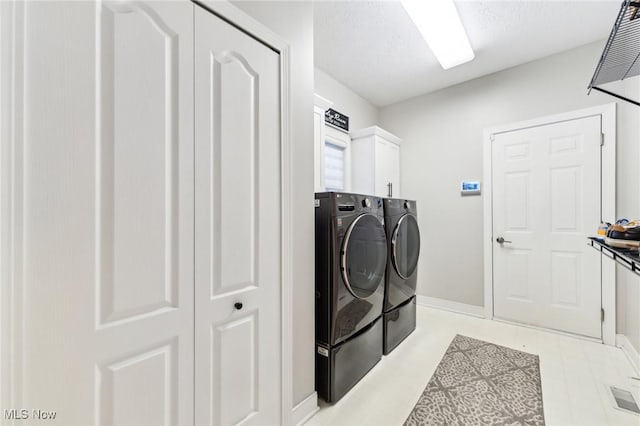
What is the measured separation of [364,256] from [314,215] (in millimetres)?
471

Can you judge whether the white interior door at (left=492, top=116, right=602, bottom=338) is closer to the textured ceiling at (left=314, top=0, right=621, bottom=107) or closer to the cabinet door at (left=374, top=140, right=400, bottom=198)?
the textured ceiling at (left=314, top=0, right=621, bottom=107)

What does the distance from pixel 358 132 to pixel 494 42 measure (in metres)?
1.43

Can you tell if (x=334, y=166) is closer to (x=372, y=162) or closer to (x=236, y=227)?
(x=372, y=162)

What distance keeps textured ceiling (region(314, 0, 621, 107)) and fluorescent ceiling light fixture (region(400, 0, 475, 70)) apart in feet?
0.35

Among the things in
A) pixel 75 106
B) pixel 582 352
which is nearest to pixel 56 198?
pixel 75 106

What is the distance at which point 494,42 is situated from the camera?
2334mm

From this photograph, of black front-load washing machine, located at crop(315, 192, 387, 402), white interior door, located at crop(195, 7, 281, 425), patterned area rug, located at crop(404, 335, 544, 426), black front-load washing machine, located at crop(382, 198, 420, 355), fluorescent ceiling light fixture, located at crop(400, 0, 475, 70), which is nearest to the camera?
white interior door, located at crop(195, 7, 281, 425)

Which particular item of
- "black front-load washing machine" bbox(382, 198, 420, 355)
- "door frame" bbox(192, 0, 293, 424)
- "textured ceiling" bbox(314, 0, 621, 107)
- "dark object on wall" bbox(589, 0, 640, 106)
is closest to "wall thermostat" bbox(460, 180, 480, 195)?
"black front-load washing machine" bbox(382, 198, 420, 355)

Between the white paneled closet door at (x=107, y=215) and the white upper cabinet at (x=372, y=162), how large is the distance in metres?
2.26

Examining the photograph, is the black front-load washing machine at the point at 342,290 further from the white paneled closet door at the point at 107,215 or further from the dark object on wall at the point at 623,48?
the dark object on wall at the point at 623,48

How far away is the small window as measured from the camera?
284 centimetres

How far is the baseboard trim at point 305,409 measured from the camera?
141 centimetres

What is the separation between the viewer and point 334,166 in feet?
9.62

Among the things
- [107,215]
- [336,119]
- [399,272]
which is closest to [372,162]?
[336,119]
